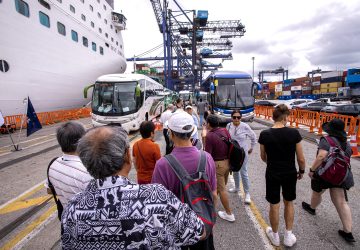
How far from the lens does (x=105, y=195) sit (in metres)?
1.12

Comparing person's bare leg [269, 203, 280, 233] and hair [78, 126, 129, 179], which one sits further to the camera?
person's bare leg [269, 203, 280, 233]

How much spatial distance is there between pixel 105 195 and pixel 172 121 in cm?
100

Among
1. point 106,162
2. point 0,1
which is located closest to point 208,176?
point 106,162

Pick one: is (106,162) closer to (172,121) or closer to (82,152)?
(82,152)

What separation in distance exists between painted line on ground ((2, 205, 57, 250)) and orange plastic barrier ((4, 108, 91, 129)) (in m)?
11.4

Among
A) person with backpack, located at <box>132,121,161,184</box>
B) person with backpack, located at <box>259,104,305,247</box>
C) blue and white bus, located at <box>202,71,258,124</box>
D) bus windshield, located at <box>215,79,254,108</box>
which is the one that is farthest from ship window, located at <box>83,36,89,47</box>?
person with backpack, located at <box>259,104,305,247</box>

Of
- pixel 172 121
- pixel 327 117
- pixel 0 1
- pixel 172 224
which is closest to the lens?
pixel 172 224

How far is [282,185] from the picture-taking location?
2.86 m

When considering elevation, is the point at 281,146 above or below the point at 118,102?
below

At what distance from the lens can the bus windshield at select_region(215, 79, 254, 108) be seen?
45.1 feet

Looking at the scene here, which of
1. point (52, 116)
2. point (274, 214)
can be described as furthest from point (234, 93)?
point (52, 116)

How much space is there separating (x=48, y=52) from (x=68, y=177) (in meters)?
19.6

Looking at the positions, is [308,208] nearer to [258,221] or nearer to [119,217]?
[258,221]

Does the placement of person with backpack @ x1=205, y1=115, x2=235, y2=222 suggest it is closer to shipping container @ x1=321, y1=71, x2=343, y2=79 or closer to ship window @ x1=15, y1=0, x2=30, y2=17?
ship window @ x1=15, y1=0, x2=30, y2=17
